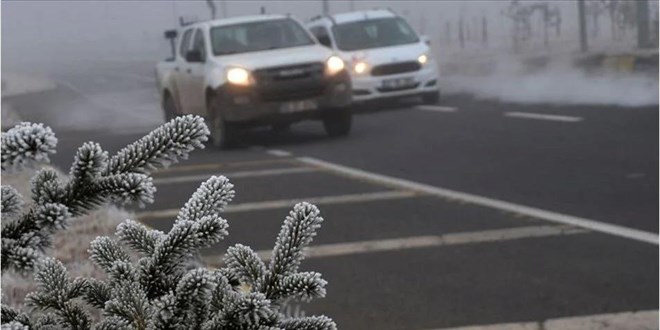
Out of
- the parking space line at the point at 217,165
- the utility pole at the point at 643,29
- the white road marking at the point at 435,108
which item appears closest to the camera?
the parking space line at the point at 217,165

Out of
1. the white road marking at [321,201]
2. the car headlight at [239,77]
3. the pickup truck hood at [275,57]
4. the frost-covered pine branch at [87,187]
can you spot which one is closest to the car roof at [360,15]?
the pickup truck hood at [275,57]

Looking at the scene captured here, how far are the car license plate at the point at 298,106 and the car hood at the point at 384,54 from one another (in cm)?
659

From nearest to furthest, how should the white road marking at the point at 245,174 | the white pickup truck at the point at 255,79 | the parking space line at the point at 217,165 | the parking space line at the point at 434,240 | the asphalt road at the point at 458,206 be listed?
the asphalt road at the point at 458,206
the parking space line at the point at 434,240
the white road marking at the point at 245,174
the parking space line at the point at 217,165
the white pickup truck at the point at 255,79

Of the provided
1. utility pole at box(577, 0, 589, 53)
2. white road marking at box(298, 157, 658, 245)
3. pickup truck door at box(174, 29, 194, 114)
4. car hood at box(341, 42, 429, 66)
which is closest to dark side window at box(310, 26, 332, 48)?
car hood at box(341, 42, 429, 66)

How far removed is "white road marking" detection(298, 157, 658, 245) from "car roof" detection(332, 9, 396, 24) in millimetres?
10522

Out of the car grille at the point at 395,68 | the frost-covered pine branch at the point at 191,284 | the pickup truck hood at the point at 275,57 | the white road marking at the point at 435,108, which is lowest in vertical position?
the white road marking at the point at 435,108

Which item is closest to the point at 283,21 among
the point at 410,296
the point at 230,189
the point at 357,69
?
the point at 357,69

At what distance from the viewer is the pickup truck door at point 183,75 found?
16891 millimetres

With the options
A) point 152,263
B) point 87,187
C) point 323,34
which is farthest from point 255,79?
point 87,187

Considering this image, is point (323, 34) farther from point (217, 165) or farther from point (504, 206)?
point (504, 206)

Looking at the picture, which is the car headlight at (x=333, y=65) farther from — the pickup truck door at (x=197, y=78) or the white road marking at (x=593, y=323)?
the white road marking at (x=593, y=323)

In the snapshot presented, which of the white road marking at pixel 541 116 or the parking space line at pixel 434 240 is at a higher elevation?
the parking space line at pixel 434 240

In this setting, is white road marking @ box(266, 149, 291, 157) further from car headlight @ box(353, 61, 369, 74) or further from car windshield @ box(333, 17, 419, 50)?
car windshield @ box(333, 17, 419, 50)

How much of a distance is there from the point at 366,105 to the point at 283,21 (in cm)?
550
